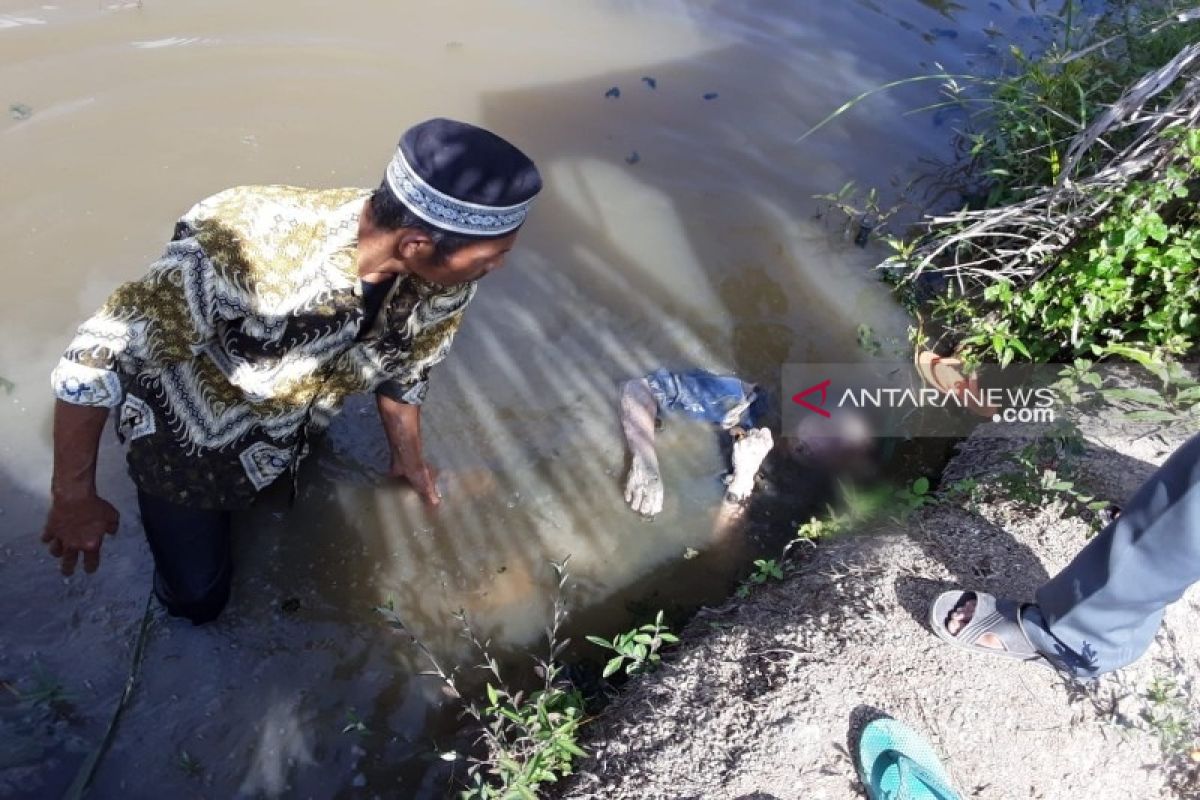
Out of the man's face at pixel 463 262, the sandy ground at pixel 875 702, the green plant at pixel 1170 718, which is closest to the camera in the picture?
the man's face at pixel 463 262

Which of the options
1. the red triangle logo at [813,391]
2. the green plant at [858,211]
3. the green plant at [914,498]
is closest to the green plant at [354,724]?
the green plant at [914,498]

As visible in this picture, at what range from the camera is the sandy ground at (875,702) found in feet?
7.02

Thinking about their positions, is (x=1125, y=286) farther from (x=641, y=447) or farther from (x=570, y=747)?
(x=570, y=747)

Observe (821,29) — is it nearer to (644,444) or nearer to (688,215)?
(688,215)

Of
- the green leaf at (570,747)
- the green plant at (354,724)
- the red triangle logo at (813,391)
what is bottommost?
the green plant at (354,724)

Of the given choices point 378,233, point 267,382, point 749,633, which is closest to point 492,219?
point 378,233

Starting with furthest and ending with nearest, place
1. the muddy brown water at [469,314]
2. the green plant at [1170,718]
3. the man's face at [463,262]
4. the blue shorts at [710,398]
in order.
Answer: the blue shorts at [710,398], the muddy brown water at [469,314], the green plant at [1170,718], the man's face at [463,262]

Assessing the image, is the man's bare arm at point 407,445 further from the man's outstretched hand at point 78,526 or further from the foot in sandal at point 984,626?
the foot in sandal at point 984,626

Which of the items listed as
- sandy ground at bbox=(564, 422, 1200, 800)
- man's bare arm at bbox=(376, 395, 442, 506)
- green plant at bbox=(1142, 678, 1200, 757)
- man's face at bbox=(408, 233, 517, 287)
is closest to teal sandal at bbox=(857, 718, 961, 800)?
sandy ground at bbox=(564, 422, 1200, 800)

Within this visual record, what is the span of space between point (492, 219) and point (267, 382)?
2.47ft

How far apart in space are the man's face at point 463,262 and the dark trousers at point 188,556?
1.05 metres

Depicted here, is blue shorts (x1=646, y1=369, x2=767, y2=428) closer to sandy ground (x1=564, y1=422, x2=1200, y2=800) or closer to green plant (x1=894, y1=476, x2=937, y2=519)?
green plant (x1=894, y1=476, x2=937, y2=519)

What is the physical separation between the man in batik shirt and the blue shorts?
1.20 meters

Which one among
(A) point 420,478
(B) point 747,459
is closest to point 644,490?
(B) point 747,459
